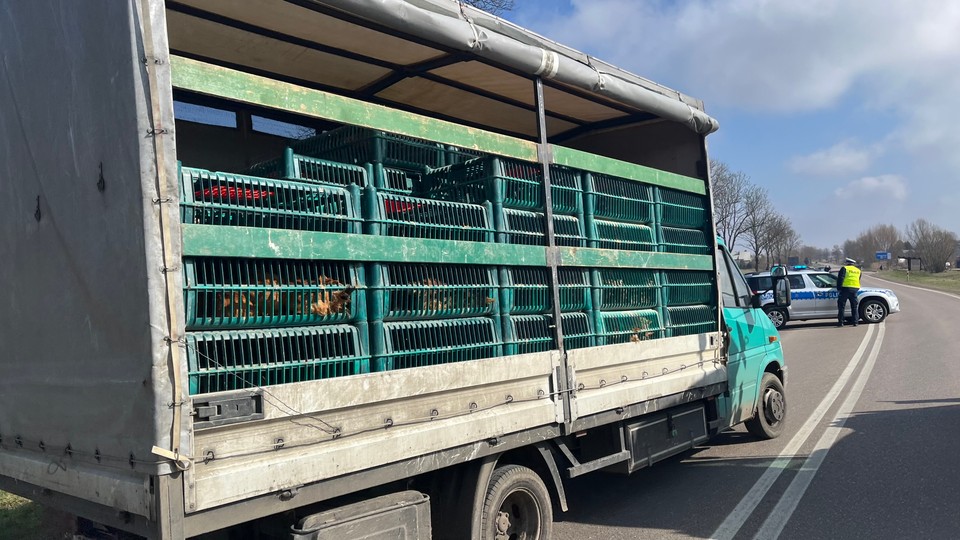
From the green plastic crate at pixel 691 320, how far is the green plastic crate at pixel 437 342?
2.22 metres

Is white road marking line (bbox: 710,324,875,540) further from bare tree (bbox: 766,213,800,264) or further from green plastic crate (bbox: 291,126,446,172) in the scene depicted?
bare tree (bbox: 766,213,800,264)

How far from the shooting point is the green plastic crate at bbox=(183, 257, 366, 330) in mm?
2820

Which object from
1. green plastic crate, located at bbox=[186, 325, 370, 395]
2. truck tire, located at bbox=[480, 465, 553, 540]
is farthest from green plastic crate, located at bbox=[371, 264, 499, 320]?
truck tire, located at bbox=[480, 465, 553, 540]

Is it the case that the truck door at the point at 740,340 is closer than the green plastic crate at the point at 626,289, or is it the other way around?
the green plastic crate at the point at 626,289

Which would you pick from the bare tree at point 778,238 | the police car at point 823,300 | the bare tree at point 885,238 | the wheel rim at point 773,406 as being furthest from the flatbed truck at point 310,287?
the bare tree at point 885,238

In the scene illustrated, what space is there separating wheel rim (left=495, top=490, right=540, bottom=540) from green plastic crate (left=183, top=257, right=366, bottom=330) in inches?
64.8

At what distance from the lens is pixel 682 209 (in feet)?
20.1

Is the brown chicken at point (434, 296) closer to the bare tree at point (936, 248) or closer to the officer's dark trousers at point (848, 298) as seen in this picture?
the officer's dark trousers at point (848, 298)

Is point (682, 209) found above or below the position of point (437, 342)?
above

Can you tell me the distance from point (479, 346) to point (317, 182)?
128 cm

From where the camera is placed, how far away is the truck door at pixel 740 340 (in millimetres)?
6516

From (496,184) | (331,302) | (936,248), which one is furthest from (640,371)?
(936,248)

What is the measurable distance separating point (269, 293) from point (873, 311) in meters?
22.4

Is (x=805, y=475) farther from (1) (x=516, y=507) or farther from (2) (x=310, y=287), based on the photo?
(2) (x=310, y=287)
